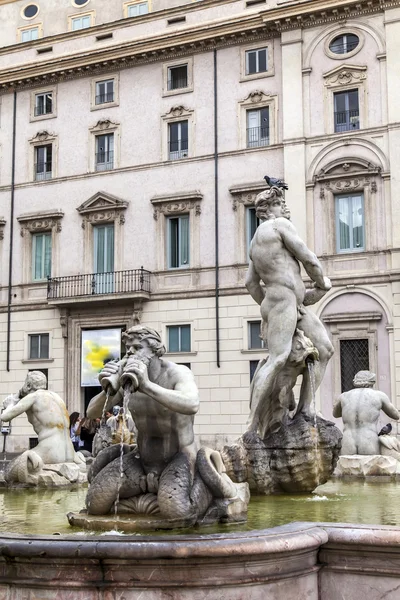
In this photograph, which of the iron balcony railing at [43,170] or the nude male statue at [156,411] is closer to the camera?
the nude male statue at [156,411]

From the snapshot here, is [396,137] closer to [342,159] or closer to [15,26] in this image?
[342,159]

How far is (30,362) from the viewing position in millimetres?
28859

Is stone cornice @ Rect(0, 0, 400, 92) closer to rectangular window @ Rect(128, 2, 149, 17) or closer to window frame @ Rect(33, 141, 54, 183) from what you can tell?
rectangular window @ Rect(128, 2, 149, 17)

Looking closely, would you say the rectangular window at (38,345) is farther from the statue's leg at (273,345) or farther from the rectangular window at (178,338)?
the statue's leg at (273,345)

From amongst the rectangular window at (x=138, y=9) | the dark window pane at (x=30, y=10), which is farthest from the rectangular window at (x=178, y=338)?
the dark window pane at (x=30, y=10)

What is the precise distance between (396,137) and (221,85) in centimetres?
650

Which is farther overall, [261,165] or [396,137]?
[261,165]

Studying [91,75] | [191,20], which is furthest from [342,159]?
[91,75]

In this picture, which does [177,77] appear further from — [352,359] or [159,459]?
[159,459]

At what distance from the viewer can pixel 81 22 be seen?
102 feet

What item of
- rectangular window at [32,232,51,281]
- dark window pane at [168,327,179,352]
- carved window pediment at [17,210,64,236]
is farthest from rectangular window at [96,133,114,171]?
dark window pane at [168,327,179,352]

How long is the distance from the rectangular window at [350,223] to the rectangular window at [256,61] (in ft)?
17.6

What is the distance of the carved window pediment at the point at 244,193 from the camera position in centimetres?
2631

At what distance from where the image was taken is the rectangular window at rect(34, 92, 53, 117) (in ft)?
99.7
